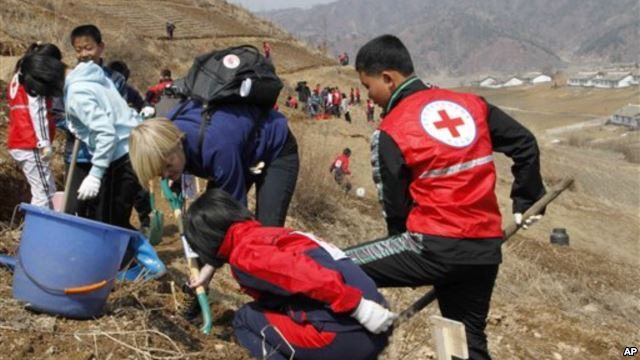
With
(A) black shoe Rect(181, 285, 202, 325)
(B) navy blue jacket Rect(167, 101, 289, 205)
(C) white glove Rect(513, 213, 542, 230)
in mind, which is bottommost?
(A) black shoe Rect(181, 285, 202, 325)

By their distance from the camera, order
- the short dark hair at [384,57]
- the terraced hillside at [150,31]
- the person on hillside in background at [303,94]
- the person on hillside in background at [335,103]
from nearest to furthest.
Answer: the short dark hair at [384,57]
the terraced hillside at [150,31]
the person on hillside in background at [335,103]
the person on hillside in background at [303,94]

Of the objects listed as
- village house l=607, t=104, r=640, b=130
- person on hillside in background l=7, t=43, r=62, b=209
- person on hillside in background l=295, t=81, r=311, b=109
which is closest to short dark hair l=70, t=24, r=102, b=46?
person on hillside in background l=7, t=43, r=62, b=209

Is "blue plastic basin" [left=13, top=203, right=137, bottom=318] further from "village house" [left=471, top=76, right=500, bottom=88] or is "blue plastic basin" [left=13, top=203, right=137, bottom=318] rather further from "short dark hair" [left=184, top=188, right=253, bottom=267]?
"village house" [left=471, top=76, right=500, bottom=88]

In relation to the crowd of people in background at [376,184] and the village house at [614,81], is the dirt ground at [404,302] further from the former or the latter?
the village house at [614,81]

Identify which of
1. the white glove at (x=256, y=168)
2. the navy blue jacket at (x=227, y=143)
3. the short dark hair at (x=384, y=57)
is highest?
the short dark hair at (x=384, y=57)

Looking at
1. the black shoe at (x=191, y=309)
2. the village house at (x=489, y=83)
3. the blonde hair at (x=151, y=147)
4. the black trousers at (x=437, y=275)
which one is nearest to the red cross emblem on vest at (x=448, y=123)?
the black trousers at (x=437, y=275)

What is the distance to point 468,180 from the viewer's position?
2721 mm

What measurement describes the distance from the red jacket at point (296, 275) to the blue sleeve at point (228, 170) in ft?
1.38

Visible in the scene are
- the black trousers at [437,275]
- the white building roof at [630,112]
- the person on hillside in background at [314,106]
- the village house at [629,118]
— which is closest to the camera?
the black trousers at [437,275]

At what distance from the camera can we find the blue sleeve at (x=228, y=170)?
9.76 ft

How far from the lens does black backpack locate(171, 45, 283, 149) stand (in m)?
3.08

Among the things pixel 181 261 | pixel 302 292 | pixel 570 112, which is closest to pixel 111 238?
pixel 302 292

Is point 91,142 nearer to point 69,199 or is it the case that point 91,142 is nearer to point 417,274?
point 69,199

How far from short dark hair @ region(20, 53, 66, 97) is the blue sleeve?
1.11m
